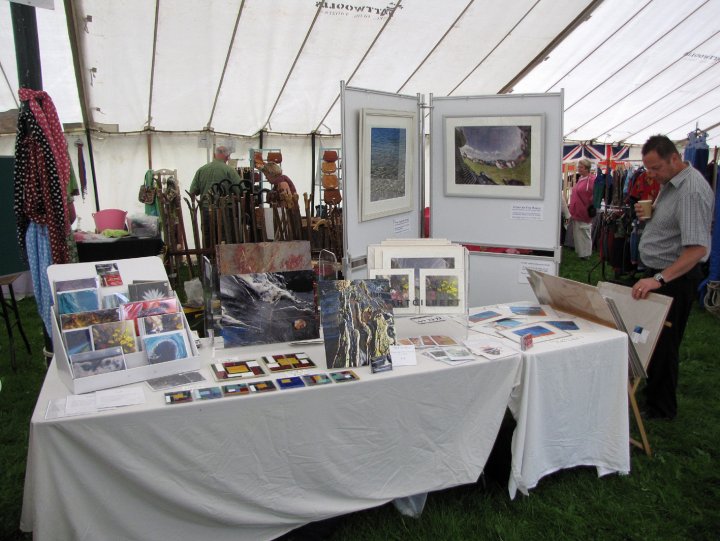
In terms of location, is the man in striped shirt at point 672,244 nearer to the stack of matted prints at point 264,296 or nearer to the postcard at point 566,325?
the postcard at point 566,325

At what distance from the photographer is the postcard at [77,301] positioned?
1.91m

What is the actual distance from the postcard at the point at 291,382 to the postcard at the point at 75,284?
0.75 meters

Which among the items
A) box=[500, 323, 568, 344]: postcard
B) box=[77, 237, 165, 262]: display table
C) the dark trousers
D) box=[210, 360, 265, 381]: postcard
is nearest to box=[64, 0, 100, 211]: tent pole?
box=[77, 237, 165, 262]: display table

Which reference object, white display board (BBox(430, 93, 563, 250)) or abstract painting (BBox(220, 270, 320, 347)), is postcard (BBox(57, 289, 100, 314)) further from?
white display board (BBox(430, 93, 563, 250))

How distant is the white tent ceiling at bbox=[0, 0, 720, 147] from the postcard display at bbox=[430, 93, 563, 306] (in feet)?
11.1

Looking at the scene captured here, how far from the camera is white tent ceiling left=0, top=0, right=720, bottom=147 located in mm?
5719

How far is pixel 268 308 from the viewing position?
2164 millimetres

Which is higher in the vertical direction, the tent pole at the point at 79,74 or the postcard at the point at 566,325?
the tent pole at the point at 79,74

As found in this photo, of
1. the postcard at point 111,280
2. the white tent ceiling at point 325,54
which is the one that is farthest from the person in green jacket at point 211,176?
the postcard at point 111,280

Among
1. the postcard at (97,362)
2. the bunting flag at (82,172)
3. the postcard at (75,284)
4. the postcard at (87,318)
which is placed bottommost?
the postcard at (97,362)

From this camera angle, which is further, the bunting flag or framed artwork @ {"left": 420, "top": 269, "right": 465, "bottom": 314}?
the bunting flag

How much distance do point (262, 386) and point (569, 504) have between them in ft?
4.46

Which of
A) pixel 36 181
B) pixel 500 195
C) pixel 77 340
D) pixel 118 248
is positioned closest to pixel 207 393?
pixel 77 340

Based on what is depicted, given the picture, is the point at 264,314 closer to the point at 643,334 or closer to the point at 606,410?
the point at 606,410
